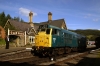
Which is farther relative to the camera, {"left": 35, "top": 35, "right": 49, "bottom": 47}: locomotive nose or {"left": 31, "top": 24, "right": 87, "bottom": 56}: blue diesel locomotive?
{"left": 35, "top": 35, "right": 49, "bottom": 47}: locomotive nose

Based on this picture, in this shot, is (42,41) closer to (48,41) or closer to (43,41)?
(43,41)

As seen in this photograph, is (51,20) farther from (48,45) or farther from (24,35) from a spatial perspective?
(48,45)

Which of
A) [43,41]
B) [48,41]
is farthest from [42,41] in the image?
[48,41]

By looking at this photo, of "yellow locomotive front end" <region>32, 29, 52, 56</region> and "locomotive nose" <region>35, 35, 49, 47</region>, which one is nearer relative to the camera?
"yellow locomotive front end" <region>32, 29, 52, 56</region>

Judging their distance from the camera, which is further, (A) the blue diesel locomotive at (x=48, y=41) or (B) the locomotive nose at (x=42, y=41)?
(B) the locomotive nose at (x=42, y=41)

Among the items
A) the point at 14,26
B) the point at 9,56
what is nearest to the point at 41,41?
the point at 9,56

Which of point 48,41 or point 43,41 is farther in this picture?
point 43,41

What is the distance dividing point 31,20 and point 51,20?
9443 millimetres

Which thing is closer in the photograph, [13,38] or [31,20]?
[13,38]

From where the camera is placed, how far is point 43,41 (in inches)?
690

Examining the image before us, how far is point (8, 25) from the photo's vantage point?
1769 inches

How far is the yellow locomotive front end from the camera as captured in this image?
56.0 ft

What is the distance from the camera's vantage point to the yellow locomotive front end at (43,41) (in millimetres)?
17062

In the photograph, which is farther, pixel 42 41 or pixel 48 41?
pixel 42 41
